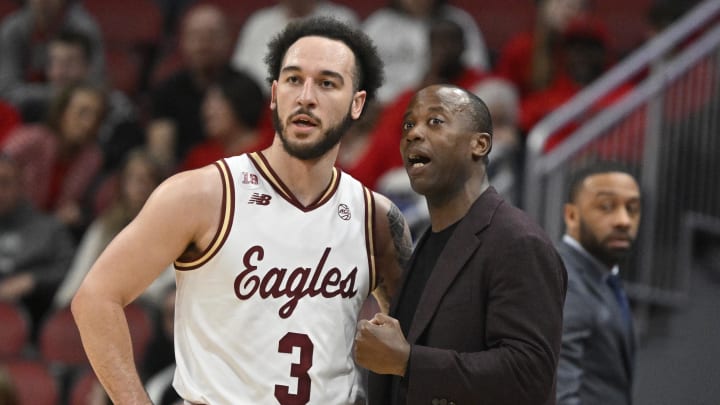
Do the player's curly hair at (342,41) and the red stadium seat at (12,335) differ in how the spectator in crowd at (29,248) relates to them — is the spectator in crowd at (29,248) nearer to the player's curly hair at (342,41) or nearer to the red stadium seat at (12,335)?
the red stadium seat at (12,335)

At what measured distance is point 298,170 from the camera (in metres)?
3.77

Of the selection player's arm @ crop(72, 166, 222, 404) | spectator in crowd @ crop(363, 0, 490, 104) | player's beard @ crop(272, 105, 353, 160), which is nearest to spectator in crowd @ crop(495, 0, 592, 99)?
spectator in crowd @ crop(363, 0, 490, 104)

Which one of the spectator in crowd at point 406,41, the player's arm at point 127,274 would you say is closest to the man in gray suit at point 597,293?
the player's arm at point 127,274

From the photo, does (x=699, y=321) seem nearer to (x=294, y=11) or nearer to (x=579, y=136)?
(x=579, y=136)

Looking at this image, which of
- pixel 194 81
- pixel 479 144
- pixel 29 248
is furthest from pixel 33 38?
pixel 479 144

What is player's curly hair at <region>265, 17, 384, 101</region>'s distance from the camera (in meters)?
3.79

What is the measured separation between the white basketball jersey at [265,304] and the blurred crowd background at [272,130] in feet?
8.52

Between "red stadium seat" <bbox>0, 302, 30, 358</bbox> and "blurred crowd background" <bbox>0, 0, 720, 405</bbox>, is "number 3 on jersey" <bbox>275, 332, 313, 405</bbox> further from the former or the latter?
"red stadium seat" <bbox>0, 302, 30, 358</bbox>

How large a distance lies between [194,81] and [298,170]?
521 cm

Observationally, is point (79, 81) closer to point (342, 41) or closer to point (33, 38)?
point (33, 38)

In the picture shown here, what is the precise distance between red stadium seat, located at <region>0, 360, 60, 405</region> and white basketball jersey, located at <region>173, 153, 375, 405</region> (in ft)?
11.9

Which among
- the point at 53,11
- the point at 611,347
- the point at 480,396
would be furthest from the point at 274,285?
the point at 53,11

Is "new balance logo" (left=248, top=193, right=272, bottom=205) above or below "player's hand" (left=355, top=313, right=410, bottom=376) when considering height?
above

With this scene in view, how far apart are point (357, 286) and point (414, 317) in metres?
0.35
